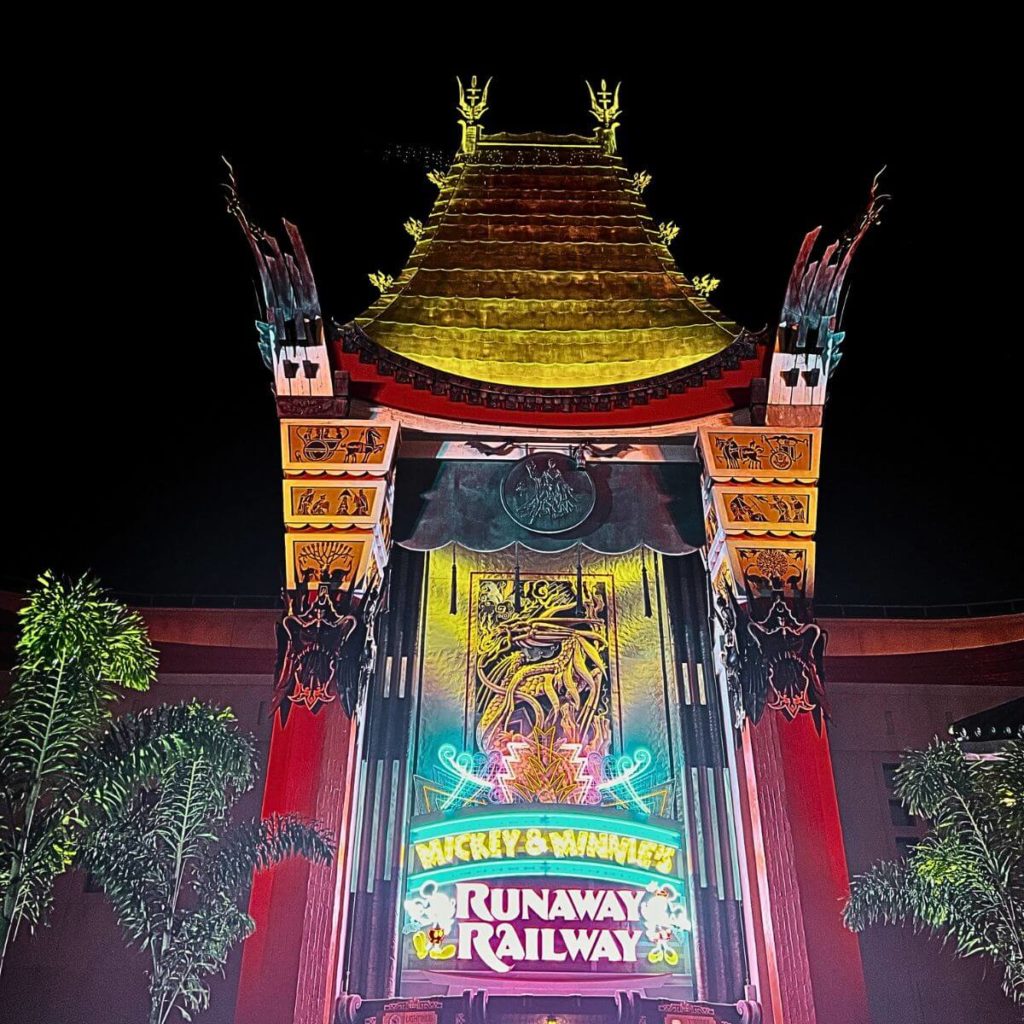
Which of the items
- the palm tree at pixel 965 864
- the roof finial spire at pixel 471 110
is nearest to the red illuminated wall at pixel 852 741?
the palm tree at pixel 965 864

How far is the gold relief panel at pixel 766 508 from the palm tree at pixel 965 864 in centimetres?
286

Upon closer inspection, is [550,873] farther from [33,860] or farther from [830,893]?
[33,860]

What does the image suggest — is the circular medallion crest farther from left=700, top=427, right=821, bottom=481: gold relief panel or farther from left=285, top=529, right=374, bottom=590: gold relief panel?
left=285, top=529, right=374, bottom=590: gold relief panel

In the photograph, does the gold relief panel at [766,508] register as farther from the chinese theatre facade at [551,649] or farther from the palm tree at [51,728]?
the palm tree at [51,728]

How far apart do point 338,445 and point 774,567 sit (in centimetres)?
445

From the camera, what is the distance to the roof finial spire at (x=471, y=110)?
45.8 feet

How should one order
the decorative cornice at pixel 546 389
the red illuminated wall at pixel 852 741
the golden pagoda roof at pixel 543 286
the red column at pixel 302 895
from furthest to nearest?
the golden pagoda roof at pixel 543 286 → the red illuminated wall at pixel 852 741 → the decorative cornice at pixel 546 389 → the red column at pixel 302 895

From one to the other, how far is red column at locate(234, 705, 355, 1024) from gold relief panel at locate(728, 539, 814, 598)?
4.01 meters

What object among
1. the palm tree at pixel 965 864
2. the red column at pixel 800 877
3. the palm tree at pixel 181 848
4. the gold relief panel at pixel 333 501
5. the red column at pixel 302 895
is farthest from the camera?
the gold relief panel at pixel 333 501

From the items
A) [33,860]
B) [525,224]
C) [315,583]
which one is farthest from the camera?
[525,224]

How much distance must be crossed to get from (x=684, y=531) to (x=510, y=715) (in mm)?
2654

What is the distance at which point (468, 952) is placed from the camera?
953 centimetres

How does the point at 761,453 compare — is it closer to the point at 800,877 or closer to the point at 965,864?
the point at 800,877

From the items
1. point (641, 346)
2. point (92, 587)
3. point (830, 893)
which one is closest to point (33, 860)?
point (92, 587)
